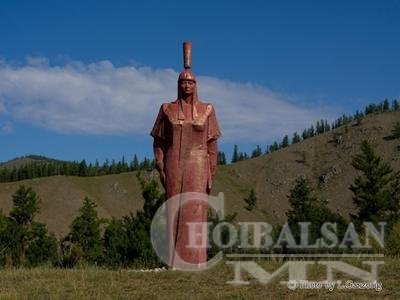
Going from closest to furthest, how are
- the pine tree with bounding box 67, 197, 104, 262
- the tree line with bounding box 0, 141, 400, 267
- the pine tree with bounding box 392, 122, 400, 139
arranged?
the tree line with bounding box 0, 141, 400, 267 < the pine tree with bounding box 67, 197, 104, 262 < the pine tree with bounding box 392, 122, 400, 139

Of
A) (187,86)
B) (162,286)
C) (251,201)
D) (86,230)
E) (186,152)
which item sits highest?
(251,201)

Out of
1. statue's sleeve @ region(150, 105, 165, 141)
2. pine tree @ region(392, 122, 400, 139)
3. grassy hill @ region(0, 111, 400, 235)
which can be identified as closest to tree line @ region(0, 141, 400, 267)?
statue's sleeve @ region(150, 105, 165, 141)

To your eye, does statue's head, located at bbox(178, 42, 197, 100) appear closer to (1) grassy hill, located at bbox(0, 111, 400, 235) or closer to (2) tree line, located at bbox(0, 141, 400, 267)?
(2) tree line, located at bbox(0, 141, 400, 267)

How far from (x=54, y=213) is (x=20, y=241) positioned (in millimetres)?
65750

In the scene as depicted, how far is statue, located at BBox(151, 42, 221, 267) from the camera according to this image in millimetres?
13164

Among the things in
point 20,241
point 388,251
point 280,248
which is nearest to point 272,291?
point 388,251

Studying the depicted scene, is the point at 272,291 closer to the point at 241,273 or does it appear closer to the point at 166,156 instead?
the point at 241,273

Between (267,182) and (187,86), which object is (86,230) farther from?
(267,182)

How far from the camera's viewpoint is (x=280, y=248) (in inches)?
947

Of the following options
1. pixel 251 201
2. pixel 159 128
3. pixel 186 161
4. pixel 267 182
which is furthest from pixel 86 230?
pixel 267 182

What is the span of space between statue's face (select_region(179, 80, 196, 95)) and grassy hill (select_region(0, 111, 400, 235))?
8715cm

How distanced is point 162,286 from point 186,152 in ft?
11.7

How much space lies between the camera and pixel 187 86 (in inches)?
534
